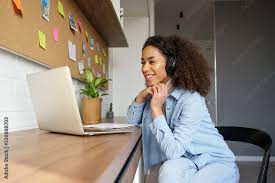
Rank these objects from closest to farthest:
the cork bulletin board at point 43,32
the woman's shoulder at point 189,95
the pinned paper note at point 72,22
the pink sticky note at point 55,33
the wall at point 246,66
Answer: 1. the cork bulletin board at point 43,32
2. the woman's shoulder at point 189,95
3. the pink sticky note at point 55,33
4. the pinned paper note at point 72,22
5. the wall at point 246,66

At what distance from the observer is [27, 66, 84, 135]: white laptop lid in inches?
29.9

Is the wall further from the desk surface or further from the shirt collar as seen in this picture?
the desk surface

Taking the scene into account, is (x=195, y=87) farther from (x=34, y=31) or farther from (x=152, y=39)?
(x=34, y=31)

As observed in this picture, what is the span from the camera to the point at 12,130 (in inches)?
37.1

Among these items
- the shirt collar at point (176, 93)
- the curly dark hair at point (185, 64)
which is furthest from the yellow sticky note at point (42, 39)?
the shirt collar at point (176, 93)

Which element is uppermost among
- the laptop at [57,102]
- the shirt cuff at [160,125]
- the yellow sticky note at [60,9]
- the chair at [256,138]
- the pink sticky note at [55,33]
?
the yellow sticky note at [60,9]

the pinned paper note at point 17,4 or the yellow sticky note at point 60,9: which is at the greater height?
the yellow sticky note at point 60,9

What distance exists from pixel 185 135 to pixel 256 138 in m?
0.41

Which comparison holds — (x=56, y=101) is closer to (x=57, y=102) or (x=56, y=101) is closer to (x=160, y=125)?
(x=57, y=102)

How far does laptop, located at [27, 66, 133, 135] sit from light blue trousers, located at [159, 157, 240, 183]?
0.21 metres

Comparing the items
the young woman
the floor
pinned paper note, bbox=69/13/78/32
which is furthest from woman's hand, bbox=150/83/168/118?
the floor

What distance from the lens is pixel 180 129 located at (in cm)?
87

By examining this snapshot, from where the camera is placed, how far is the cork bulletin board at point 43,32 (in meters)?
0.86

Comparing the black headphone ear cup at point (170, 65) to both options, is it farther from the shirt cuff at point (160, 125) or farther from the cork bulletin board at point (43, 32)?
the cork bulletin board at point (43, 32)
